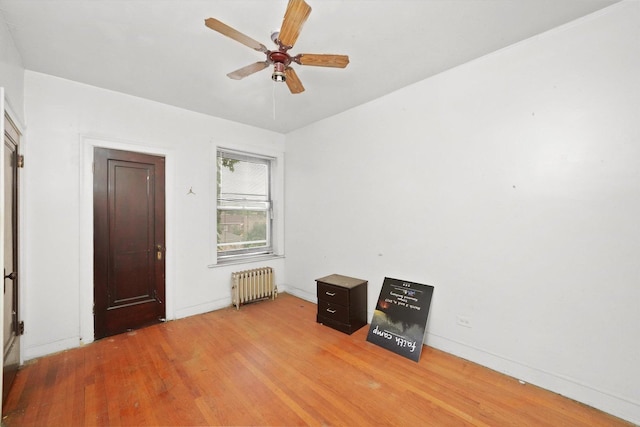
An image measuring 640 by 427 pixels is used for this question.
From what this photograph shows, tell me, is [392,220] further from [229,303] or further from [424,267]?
[229,303]

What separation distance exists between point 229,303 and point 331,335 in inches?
71.9

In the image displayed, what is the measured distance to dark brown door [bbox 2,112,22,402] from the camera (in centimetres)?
216

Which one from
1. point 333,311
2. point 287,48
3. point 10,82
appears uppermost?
point 287,48

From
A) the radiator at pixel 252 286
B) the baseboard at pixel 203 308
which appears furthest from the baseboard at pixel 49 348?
the radiator at pixel 252 286

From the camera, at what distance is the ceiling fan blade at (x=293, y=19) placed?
57.5 inches

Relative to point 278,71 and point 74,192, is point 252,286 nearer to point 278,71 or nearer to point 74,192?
point 74,192

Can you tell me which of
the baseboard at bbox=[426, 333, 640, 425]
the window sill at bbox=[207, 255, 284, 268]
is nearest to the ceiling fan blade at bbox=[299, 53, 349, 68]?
the baseboard at bbox=[426, 333, 640, 425]

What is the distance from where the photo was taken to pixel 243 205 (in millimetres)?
4496

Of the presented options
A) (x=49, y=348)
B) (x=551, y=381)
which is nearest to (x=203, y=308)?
(x=49, y=348)

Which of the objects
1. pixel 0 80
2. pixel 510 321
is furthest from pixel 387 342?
pixel 0 80

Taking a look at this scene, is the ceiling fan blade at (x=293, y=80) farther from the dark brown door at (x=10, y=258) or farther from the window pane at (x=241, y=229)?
the window pane at (x=241, y=229)

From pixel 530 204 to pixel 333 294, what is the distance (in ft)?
7.46

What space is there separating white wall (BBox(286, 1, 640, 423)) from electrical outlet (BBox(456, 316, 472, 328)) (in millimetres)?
51

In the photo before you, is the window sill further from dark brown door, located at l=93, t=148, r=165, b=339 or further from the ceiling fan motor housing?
the ceiling fan motor housing
